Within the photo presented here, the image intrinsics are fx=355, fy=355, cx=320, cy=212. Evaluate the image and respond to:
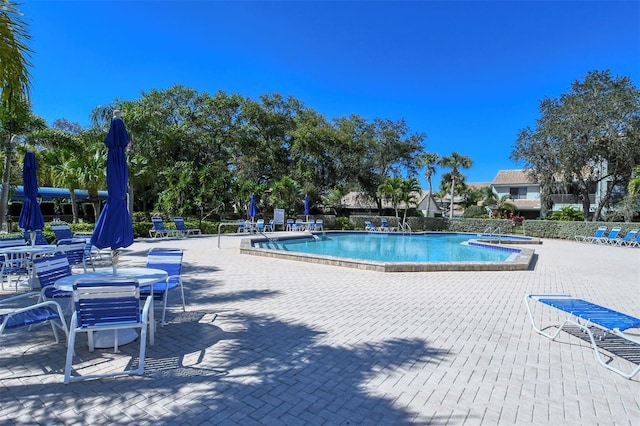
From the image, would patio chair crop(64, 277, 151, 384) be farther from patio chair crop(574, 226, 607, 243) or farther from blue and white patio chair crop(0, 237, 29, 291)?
patio chair crop(574, 226, 607, 243)

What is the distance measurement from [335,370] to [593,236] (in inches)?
944

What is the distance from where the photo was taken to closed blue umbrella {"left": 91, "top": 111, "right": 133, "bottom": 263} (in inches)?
185

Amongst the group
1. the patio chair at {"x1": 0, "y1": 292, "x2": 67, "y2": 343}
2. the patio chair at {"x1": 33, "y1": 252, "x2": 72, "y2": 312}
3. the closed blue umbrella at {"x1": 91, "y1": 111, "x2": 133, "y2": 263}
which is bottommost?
the patio chair at {"x1": 0, "y1": 292, "x2": 67, "y2": 343}

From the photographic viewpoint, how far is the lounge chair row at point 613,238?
18938mm

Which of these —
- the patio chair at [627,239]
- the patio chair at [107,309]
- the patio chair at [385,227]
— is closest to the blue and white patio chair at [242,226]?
the patio chair at [385,227]

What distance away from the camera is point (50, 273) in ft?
15.5

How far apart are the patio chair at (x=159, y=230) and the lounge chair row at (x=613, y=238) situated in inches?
956

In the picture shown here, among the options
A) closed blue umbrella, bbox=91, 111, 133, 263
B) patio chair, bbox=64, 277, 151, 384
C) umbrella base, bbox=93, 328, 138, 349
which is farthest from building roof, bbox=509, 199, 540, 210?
patio chair, bbox=64, 277, 151, 384

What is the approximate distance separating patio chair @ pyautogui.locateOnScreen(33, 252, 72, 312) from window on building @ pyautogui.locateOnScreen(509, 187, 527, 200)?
49041mm

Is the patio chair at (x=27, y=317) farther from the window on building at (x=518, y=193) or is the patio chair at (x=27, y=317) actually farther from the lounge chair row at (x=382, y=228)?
the window on building at (x=518, y=193)

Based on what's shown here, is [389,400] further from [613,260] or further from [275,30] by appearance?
[275,30]

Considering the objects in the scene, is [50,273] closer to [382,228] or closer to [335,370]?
[335,370]

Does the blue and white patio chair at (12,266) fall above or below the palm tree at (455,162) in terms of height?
below

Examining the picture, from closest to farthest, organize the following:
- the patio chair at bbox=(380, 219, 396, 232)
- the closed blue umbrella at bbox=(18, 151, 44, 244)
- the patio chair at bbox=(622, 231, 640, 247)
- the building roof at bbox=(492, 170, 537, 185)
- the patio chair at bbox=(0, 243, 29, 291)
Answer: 1. the patio chair at bbox=(0, 243, 29, 291)
2. the closed blue umbrella at bbox=(18, 151, 44, 244)
3. the patio chair at bbox=(622, 231, 640, 247)
4. the patio chair at bbox=(380, 219, 396, 232)
5. the building roof at bbox=(492, 170, 537, 185)
